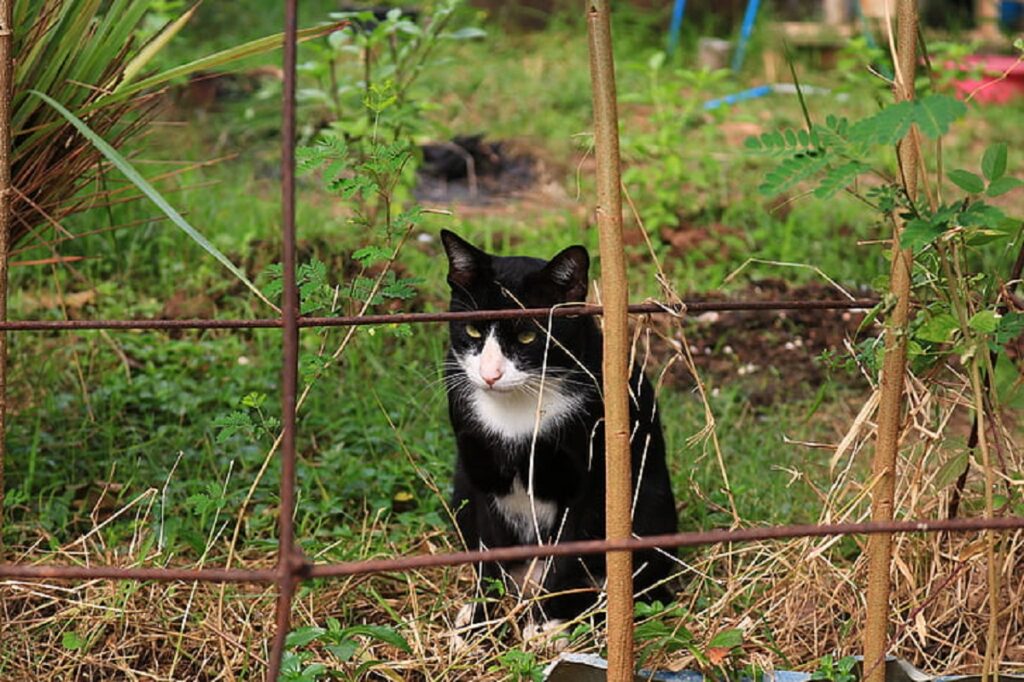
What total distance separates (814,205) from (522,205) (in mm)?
1138

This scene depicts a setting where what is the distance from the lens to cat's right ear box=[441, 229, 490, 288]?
8.76 ft

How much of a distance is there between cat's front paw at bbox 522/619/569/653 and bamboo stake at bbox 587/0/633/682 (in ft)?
1.20

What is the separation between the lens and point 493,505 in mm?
2725

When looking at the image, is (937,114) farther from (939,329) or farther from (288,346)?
(288,346)

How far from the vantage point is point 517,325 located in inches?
105

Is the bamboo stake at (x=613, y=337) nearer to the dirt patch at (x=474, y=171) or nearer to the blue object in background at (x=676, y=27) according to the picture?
the dirt patch at (x=474, y=171)

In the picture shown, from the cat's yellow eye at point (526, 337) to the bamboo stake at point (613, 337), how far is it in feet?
2.69

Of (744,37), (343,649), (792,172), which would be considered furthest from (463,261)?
(744,37)

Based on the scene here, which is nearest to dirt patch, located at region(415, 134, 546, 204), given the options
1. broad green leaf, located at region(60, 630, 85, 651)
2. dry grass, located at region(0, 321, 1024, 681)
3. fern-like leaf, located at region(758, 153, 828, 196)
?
dry grass, located at region(0, 321, 1024, 681)

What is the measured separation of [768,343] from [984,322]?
2.36 metres

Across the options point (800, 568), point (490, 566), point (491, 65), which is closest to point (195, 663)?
point (490, 566)

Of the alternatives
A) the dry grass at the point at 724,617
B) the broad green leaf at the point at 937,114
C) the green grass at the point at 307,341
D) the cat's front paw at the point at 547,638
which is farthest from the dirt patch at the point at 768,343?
the broad green leaf at the point at 937,114

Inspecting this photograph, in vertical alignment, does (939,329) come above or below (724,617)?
above

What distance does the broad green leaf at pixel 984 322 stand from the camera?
184 cm
